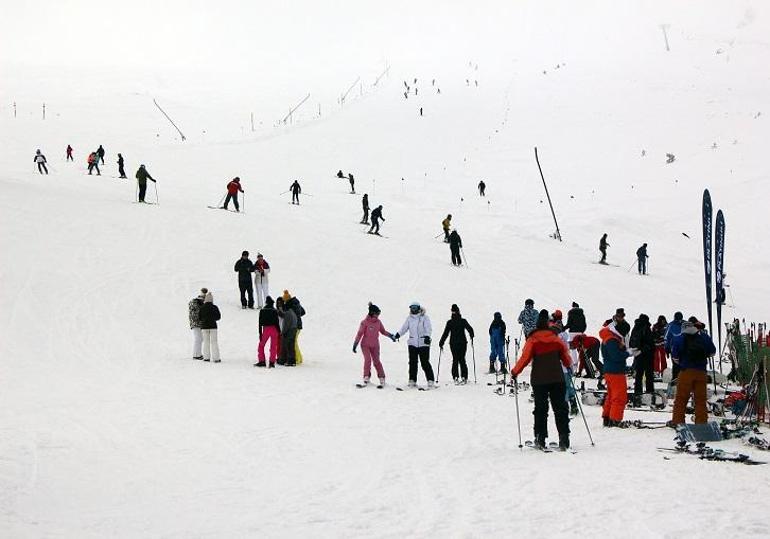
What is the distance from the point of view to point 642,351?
521 inches

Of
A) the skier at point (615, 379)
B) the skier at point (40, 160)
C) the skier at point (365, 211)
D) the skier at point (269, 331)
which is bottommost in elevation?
the skier at point (615, 379)

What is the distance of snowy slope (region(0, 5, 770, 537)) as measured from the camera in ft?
23.1

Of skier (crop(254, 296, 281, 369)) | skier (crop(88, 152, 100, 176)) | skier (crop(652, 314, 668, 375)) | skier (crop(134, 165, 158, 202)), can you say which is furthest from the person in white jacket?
skier (crop(88, 152, 100, 176))

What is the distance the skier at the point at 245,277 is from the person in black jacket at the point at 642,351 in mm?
9857

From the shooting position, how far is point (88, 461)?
8281mm

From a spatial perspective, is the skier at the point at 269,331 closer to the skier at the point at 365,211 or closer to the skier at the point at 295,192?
the skier at the point at 365,211

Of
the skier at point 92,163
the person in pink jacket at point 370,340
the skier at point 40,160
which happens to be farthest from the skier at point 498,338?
the skier at point 40,160

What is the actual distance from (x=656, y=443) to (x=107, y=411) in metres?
6.90

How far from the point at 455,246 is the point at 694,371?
1729cm

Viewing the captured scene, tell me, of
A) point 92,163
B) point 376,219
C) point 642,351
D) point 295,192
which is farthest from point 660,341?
point 92,163

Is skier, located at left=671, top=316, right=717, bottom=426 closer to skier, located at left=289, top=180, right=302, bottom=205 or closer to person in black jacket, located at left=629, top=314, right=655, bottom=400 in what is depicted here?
person in black jacket, located at left=629, top=314, right=655, bottom=400

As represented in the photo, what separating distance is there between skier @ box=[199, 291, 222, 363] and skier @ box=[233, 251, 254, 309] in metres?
4.28

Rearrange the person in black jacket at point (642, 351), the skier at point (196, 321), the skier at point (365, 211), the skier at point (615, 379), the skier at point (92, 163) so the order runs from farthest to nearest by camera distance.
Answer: the skier at point (92, 163)
the skier at point (365, 211)
the skier at point (196, 321)
the person in black jacket at point (642, 351)
the skier at point (615, 379)

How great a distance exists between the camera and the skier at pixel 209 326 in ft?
50.3
